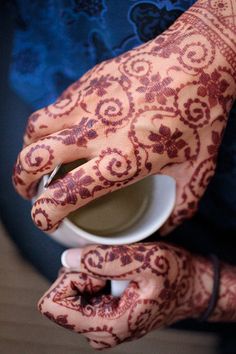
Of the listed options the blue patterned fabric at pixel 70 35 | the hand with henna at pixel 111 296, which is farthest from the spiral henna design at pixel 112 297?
the blue patterned fabric at pixel 70 35

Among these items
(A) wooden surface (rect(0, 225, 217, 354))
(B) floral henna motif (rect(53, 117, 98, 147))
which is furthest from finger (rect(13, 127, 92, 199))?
(A) wooden surface (rect(0, 225, 217, 354))

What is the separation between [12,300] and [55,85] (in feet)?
1.29

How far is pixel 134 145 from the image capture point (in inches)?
20.4

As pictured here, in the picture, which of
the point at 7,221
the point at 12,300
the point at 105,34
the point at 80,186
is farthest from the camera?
the point at 12,300

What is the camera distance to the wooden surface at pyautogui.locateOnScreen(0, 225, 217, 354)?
799 mm

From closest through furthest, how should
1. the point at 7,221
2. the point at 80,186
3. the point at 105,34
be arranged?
the point at 80,186, the point at 105,34, the point at 7,221

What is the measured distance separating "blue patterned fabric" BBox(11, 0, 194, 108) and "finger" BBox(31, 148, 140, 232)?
187 mm

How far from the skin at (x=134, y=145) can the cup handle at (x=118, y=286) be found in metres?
0.01

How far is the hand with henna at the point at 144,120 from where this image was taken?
1.68 feet

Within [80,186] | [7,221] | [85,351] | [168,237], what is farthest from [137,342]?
[80,186]

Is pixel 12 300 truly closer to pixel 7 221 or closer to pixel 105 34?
pixel 7 221

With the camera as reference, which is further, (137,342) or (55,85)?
(137,342)

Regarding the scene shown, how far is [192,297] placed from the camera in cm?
72

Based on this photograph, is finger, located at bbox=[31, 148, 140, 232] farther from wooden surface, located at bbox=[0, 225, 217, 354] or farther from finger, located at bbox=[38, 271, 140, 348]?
wooden surface, located at bbox=[0, 225, 217, 354]
